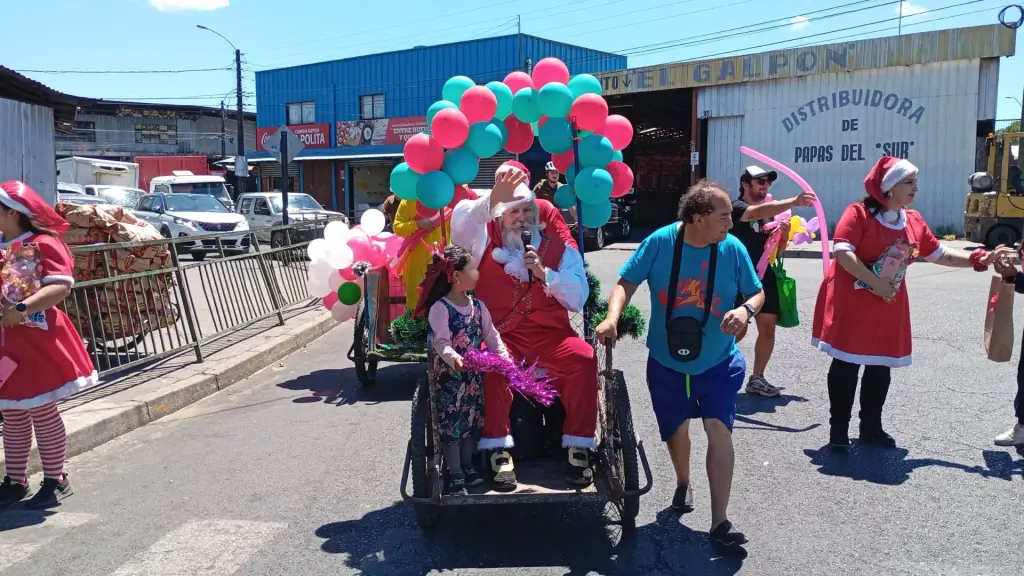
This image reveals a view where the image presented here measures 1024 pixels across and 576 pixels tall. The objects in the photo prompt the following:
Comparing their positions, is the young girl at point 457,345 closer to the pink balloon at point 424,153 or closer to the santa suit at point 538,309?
the santa suit at point 538,309

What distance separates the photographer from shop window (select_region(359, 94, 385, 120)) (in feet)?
118

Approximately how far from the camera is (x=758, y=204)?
629cm

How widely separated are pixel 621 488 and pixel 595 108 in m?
2.12

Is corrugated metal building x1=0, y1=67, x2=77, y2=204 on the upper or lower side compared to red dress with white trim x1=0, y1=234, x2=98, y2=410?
upper

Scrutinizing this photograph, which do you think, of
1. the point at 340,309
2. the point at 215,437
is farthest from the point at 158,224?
the point at 215,437

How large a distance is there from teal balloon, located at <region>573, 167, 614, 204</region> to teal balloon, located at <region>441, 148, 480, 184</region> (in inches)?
9.5

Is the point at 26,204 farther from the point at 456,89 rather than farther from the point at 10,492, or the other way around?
the point at 456,89

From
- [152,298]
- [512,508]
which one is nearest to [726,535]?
[512,508]

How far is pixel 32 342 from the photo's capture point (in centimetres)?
464

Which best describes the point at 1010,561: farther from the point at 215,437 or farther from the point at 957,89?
the point at 957,89

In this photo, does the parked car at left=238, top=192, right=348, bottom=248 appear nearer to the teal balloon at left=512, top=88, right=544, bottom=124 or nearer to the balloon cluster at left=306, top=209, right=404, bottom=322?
the balloon cluster at left=306, top=209, right=404, bottom=322

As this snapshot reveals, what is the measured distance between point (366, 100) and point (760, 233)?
105 ft

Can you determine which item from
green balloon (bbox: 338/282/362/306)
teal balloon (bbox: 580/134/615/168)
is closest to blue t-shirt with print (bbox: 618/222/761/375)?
teal balloon (bbox: 580/134/615/168)

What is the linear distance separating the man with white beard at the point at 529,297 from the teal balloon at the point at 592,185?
0.69 feet
